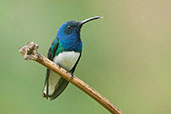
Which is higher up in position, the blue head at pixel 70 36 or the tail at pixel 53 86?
the blue head at pixel 70 36

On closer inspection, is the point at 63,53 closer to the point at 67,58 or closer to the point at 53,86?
the point at 67,58

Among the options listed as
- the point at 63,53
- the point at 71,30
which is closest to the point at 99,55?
→ the point at 71,30

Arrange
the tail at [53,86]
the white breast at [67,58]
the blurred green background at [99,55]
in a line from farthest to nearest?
the blurred green background at [99,55], the tail at [53,86], the white breast at [67,58]

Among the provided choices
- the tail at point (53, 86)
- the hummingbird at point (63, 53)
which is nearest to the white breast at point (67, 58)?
the hummingbird at point (63, 53)

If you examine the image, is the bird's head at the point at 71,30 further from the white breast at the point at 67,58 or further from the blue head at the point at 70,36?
the white breast at the point at 67,58

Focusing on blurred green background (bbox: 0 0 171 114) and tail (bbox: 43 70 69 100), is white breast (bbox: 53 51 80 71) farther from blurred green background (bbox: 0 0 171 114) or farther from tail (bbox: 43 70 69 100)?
blurred green background (bbox: 0 0 171 114)

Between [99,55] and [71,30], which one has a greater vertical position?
[71,30]

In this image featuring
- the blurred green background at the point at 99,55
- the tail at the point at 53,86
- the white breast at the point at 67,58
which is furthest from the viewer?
the blurred green background at the point at 99,55

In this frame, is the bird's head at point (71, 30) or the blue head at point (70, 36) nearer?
the blue head at point (70, 36)
